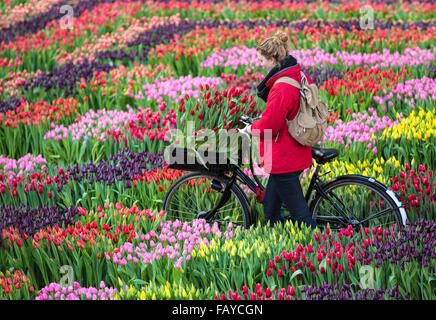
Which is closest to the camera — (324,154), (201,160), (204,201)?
(324,154)

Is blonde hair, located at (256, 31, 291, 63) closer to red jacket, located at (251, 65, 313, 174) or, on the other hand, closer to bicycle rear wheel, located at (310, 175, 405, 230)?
red jacket, located at (251, 65, 313, 174)

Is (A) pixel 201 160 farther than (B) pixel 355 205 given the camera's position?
No

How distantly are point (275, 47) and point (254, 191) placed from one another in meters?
1.24

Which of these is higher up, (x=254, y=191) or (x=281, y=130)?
(x=281, y=130)

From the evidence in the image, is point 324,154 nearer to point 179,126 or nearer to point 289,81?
point 289,81

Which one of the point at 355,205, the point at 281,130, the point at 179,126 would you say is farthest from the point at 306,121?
the point at 179,126

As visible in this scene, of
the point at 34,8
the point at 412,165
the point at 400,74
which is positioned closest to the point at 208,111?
the point at 412,165

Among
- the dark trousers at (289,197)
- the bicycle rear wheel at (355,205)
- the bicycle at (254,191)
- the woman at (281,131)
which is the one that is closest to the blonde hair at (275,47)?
the woman at (281,131)

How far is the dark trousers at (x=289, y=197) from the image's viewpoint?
4.21 m

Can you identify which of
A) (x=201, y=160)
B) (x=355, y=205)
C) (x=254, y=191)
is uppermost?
(x=201, y=160)

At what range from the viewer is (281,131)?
411 centimetres

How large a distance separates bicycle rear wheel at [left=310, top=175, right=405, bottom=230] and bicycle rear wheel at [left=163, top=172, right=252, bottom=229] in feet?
2.06

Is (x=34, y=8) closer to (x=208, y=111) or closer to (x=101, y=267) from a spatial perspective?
(x=208, y=111)

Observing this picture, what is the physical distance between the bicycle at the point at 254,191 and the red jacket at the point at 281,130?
0.78 feet
